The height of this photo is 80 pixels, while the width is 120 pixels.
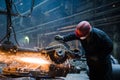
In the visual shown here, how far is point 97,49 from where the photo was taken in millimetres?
4523

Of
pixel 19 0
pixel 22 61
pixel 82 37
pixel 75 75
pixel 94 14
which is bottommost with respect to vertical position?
pixel 75 75

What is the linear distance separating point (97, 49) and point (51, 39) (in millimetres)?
11417

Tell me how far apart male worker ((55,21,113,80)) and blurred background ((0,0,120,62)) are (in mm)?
4349

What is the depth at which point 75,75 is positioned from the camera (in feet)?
20.3

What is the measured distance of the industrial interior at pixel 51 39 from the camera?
5785mm

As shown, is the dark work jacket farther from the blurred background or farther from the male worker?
the blurred background

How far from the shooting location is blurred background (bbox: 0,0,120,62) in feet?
31.6

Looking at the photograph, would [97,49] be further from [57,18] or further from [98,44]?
[57,18]

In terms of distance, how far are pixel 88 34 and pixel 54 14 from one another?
11.2 metres

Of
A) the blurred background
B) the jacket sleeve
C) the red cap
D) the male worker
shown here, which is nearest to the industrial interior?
the blurred background

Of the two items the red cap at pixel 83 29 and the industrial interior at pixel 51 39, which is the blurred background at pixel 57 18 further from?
the red cap at pixel 83 29

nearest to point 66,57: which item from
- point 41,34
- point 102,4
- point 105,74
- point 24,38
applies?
point 105,74

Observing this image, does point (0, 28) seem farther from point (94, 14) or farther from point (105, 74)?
point (105, 74)

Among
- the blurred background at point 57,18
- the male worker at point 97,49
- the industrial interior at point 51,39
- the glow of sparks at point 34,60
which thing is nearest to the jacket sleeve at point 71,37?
the male worker at point 97,49
